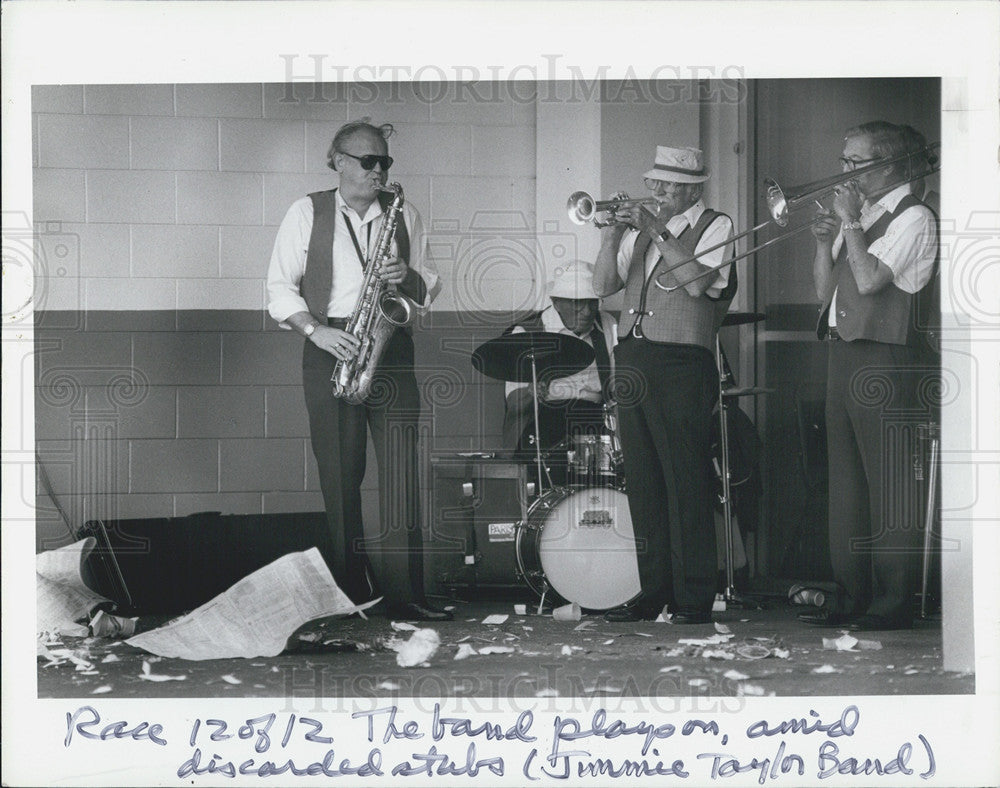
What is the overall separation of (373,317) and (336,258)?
0.27 m

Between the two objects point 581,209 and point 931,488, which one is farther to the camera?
point 581,209

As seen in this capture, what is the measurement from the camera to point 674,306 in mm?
5039

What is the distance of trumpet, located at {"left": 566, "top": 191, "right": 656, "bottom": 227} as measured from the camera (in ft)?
16.6

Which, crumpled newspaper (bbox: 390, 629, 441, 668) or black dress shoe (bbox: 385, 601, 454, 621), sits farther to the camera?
black dress shoe (bbox: 385, 601, 454, 621)

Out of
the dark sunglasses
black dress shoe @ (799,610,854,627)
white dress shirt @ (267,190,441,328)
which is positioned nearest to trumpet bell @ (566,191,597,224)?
white dress shirt @ (267,190,441,328)

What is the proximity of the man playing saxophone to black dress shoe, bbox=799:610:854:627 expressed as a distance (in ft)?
4.30

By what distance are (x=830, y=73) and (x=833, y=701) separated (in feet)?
6.54

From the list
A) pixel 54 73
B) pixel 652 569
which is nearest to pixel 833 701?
pixel 652 569

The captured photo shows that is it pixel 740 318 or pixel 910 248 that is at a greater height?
pixel 910 248

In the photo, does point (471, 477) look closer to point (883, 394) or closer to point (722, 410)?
point (722, 410)

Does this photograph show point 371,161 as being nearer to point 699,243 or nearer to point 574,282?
point 574,282

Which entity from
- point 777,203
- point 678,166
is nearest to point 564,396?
point 678,166

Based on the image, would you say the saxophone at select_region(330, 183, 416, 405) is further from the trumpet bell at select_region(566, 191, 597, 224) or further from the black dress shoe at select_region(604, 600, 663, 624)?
the black dress shoe at select_region(604, 600, 663, 624)
